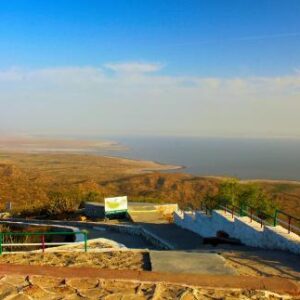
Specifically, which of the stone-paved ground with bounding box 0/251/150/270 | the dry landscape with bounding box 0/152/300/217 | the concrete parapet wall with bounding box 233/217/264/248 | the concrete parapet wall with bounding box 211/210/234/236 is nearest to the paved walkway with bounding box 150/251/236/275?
the stone-paved ground with bounding box 0/251/150/270

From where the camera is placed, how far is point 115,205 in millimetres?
27922

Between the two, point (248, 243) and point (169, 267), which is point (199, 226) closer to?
point (248, 243)

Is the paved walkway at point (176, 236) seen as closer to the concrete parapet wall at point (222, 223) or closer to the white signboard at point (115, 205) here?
the concrete parapet wall at point (222, 223)

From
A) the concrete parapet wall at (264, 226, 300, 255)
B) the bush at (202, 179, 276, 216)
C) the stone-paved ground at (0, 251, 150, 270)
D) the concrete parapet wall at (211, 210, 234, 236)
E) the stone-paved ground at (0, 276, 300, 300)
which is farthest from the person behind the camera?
the bush at (202, 179, 276, 216)

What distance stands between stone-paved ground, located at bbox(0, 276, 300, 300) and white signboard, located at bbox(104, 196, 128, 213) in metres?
17.8

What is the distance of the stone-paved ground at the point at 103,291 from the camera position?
8.99m

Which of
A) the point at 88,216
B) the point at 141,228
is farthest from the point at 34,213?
the point at 141,228

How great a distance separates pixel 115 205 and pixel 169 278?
18.2m

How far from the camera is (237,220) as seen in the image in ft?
53.2

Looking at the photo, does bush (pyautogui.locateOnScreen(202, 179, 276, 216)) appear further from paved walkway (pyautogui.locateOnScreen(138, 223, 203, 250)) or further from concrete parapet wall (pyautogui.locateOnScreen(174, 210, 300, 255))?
concrete parapet wall (pyautogui.locateOnScreen(174, 210, 300, 255))

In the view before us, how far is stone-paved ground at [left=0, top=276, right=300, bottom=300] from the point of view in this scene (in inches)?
354

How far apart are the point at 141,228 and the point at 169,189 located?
1557 inches

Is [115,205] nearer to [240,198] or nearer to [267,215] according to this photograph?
[240,198]

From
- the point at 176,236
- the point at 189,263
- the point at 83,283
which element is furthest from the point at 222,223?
the point at 83,283
